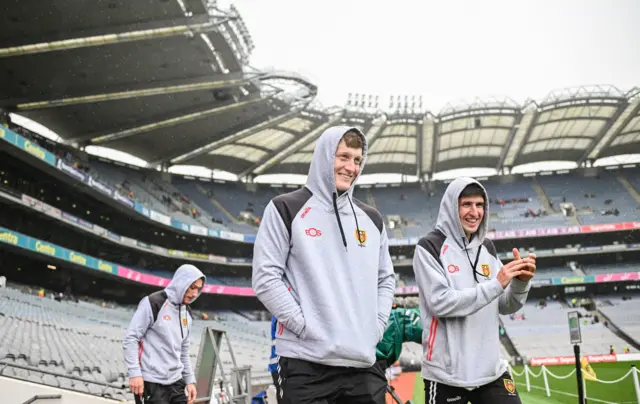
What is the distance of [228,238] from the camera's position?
40438 mm

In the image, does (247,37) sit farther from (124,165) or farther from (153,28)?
(124,165)

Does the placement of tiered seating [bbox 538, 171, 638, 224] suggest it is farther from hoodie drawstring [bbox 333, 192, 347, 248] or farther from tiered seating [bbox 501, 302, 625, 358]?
hoodie drawstring [bbox 333, 192, 347, 248]

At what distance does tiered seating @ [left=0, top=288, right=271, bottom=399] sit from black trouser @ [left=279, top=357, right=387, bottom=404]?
22.3 ft

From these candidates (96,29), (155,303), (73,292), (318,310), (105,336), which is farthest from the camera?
(73,292)

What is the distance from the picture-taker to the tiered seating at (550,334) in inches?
1208

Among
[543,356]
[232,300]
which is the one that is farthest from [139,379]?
[232,300]

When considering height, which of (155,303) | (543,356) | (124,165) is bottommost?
(543,356)

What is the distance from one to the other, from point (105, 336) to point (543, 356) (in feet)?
72.2

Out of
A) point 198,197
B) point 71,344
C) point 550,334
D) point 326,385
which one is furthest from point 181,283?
point 198,197

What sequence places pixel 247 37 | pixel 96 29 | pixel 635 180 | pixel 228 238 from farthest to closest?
pixel 635 180 < pixel 228 238 < pixel 247 37 < pixel 96 29

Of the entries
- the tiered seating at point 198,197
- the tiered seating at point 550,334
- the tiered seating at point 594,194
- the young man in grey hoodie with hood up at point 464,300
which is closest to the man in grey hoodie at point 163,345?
the young man in grey hoodie with hood up at point 464,300

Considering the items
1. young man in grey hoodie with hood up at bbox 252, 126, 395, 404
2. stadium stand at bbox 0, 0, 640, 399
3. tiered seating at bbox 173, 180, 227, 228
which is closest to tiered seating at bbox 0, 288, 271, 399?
stadium stand at bbox 0, 0, 640, 399

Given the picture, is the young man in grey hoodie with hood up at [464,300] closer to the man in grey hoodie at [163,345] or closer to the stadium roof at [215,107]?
the man in grey hoodie at [163,345]

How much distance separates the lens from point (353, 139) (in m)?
2.71
